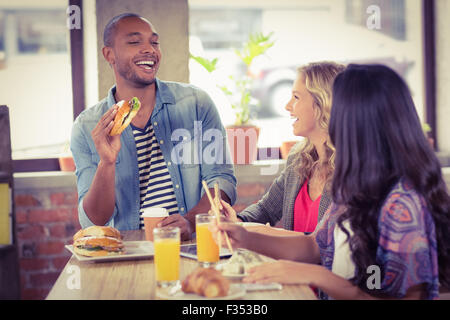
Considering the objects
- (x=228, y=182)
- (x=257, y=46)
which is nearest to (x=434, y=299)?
(x=228, y=182)

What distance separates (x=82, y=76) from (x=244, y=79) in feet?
3.10

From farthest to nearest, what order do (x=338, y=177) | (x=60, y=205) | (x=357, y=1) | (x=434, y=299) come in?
1. (x=357, y=1)
2. (x=60, y=205)
3. (x=338, y=177)
4. (x=434, y=299)

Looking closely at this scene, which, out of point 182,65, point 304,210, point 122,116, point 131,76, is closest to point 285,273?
point 304,210

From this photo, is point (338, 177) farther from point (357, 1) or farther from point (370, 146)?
point (357, 1)

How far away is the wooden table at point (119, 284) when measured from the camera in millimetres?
1315

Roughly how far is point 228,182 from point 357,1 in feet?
5.85

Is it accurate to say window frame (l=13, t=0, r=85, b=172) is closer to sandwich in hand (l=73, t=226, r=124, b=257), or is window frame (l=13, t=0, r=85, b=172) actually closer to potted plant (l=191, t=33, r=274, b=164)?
potted plant (l=191, t=33, r=274, b=164)

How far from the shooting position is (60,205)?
3.27 m

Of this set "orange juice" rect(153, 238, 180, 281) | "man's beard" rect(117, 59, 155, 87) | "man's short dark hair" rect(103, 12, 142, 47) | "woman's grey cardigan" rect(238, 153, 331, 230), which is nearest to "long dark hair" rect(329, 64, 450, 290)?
"orange juice" rect(153, 238, 180, 281)

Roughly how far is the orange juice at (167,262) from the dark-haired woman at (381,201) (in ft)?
0.43

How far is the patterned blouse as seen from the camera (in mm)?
1281

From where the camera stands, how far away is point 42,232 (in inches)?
130

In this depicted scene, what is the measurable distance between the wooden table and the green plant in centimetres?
188

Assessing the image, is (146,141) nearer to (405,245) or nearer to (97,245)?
(97,245)
